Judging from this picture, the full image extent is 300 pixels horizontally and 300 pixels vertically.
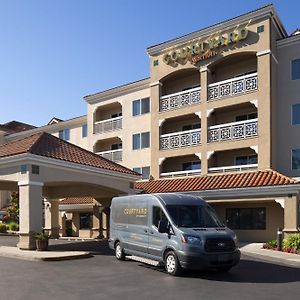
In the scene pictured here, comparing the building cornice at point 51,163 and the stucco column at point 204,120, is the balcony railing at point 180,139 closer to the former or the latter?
the stucco column at point 204,120

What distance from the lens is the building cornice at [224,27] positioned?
91.4 feet

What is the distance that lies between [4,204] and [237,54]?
35.0 m

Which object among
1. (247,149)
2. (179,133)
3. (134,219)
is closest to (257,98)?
(247,149)

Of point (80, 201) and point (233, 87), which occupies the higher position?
point (233, 87)

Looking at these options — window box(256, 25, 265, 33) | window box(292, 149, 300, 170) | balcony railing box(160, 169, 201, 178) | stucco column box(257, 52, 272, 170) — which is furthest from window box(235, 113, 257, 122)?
window box(256, 25, 265, 33)

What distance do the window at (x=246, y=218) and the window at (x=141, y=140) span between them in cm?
1006

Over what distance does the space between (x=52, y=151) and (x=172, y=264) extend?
10.4m

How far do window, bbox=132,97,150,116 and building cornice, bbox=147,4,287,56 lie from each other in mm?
3992

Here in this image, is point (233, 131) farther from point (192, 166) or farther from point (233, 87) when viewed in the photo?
point (192, 166)

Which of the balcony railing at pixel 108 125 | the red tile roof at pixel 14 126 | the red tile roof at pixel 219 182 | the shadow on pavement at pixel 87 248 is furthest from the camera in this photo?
the red tile roof at pixel 14 126

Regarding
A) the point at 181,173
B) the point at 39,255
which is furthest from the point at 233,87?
the point at 39,255

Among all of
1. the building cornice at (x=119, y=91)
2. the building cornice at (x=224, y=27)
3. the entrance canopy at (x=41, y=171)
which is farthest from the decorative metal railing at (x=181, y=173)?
the building cornice at (x=224, y=27)

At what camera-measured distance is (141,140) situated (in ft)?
117

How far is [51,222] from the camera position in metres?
32.3
